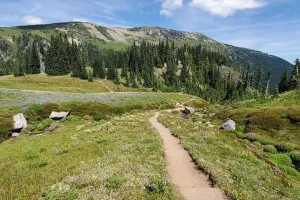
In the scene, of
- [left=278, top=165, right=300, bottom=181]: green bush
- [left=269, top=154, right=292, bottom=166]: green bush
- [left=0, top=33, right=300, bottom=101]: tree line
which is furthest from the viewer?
[left=0, top=33, right=300, bottom=101]: tree line

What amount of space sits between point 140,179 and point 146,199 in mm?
1983

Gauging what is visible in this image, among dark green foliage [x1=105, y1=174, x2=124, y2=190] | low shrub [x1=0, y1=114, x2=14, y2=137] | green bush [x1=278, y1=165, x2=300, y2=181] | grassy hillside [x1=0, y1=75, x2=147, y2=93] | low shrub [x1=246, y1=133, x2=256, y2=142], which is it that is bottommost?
grassy hillside [x1=0, y1=75, x2=147, y2=93]

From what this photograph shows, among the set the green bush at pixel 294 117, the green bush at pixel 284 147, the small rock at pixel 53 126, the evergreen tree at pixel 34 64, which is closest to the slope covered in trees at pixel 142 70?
the evergreen tree at pixel 34 64

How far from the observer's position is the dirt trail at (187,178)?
38.4ft

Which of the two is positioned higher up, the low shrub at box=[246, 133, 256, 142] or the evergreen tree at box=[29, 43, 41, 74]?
the evergreen tree at box=[29, 43, 41, 74]

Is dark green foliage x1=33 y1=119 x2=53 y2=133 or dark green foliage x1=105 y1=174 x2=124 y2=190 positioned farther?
dark green foliage x1=33 y1=119 x2=53 y2=133

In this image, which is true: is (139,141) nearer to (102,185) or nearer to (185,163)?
(185,163)

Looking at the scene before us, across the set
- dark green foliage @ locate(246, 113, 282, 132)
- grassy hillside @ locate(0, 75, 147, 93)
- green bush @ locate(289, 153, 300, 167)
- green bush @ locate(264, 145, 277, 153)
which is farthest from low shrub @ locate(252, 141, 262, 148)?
grassy hillside @ locate(0, 75, 147, 93)

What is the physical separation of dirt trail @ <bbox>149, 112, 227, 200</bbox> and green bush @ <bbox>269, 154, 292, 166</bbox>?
871 centimetres

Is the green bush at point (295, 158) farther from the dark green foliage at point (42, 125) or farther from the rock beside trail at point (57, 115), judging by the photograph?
the rock beside trail at point (57, 115)

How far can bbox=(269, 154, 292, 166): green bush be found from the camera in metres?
21.6

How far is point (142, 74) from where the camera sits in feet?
541

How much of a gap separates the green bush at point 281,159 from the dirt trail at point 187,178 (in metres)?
8.71

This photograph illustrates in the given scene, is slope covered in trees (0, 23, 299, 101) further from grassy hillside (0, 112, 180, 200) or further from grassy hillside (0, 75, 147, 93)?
grassy hillside (0, 112, 180, 200)
